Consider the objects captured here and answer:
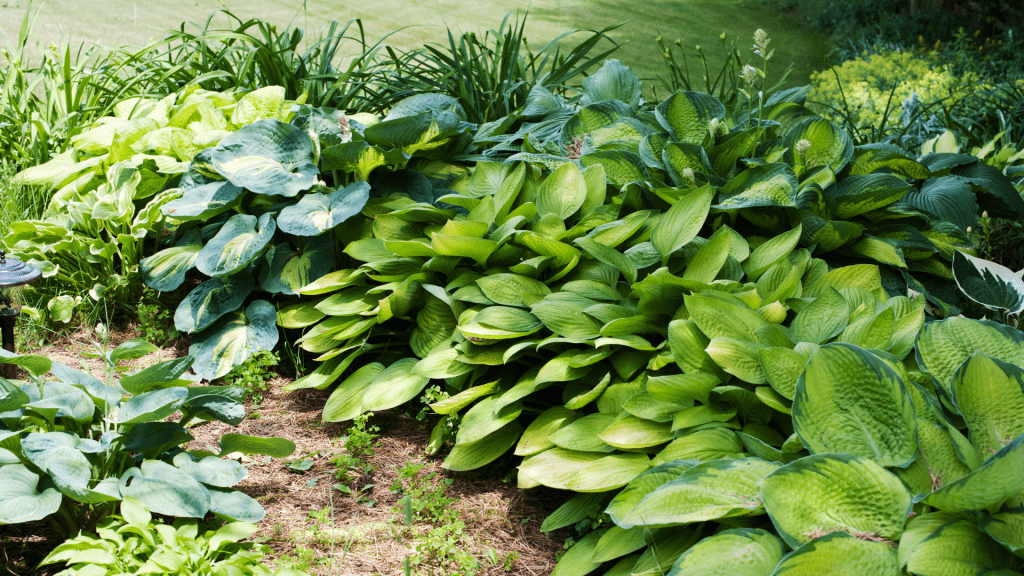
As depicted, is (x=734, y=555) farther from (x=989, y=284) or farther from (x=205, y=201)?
(x=205, y=201)

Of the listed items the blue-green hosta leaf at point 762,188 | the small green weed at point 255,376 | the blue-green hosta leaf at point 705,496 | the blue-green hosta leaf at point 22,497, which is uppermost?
the blue-green hosta leaf at point 762,188

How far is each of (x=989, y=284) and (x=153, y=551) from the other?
206cm

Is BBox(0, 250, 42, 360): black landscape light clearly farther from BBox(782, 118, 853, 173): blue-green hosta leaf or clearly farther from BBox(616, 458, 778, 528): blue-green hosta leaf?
BBox(782, 118, 853, 173): blue-green hosta leaf

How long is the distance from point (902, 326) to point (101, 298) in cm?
271

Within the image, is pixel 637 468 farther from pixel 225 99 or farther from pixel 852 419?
pixel 225 99

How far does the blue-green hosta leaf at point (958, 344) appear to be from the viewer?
149 centimetres

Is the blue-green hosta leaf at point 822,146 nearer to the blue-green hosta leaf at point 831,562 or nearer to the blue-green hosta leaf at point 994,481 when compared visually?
the blue-green hosta leaf at point 994,481

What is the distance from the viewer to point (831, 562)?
1196 mm

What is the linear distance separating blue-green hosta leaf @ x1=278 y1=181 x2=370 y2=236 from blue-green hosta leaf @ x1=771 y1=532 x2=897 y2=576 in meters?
1.76

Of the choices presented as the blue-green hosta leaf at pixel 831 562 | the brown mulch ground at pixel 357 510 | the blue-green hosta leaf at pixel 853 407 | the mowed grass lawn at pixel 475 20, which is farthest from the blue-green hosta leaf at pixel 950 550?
the mowed grass lawn at pixel 475 20

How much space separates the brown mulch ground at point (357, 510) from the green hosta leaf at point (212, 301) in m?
0.39

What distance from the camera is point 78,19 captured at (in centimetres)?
686

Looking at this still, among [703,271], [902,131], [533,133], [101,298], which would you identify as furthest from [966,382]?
[101,298]

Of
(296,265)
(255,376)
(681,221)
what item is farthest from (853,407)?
(296,265)
